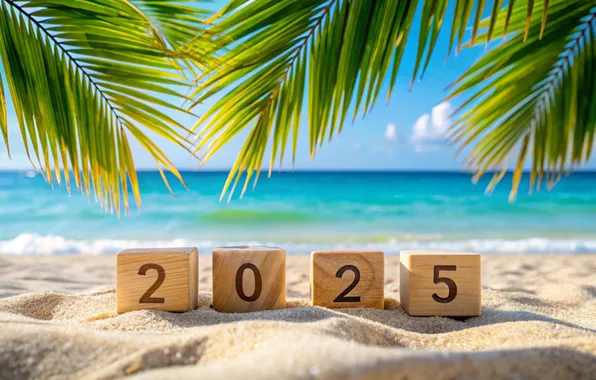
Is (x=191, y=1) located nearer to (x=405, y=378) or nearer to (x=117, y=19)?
(x=117, y=19)

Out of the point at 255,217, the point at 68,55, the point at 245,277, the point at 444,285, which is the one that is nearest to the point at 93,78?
the point at 68,55

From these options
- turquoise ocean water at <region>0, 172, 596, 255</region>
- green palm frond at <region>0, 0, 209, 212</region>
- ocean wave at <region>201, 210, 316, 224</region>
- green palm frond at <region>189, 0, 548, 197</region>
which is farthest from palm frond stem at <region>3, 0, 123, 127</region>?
ocean wave at <region>201, 210, 316, 224</region>

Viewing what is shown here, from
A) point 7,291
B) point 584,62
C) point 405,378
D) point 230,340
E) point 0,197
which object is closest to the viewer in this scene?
point 405,378

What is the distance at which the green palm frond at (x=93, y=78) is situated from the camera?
47.6 inches

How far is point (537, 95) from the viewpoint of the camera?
1370mm

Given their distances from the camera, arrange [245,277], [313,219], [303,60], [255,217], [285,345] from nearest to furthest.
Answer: [285,345] → [303,60] → [245,277] → [255,217] → [313,219]

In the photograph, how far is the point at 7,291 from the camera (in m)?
2.18

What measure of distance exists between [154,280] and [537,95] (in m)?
1.29

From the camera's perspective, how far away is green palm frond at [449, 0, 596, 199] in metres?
1.21

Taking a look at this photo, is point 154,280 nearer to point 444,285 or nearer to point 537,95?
point 444,285

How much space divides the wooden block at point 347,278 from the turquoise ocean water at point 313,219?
11.6ft

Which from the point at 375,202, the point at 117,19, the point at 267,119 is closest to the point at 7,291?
the point at 117,19

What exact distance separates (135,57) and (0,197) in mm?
13878

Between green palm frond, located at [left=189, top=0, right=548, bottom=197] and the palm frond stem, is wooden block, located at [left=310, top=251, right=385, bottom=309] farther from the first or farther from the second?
the palm frond stem
